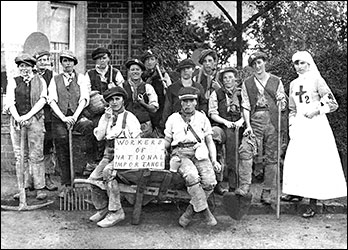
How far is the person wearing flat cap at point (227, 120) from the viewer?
6695 millimetres

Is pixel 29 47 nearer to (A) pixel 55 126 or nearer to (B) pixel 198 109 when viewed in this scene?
(A) pixel 55 126

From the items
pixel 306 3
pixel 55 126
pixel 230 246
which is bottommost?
pixel 230 246

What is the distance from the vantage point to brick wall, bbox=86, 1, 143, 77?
988 cm

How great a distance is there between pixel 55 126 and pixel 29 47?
173cm

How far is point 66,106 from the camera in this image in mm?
6777

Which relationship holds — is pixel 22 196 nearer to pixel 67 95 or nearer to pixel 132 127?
pixel 67 95

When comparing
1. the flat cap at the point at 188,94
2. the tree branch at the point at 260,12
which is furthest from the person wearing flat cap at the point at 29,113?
the tree branch at the point at 260,12

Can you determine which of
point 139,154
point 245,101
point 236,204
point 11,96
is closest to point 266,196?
point 236,204

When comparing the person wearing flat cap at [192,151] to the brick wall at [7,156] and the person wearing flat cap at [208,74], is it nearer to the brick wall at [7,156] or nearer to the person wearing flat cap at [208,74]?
the person wearing flat cap at [208,74]

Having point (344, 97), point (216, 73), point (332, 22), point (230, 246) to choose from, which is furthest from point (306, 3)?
point (230, 246)

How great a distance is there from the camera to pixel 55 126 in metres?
6.81

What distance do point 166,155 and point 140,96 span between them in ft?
2.83

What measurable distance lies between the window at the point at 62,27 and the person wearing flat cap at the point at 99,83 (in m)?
2.43

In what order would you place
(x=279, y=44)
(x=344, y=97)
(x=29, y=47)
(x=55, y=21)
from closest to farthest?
(x=29, y=47), (x=344, y=97), (x=55, y=21), (x=279, y=44)
